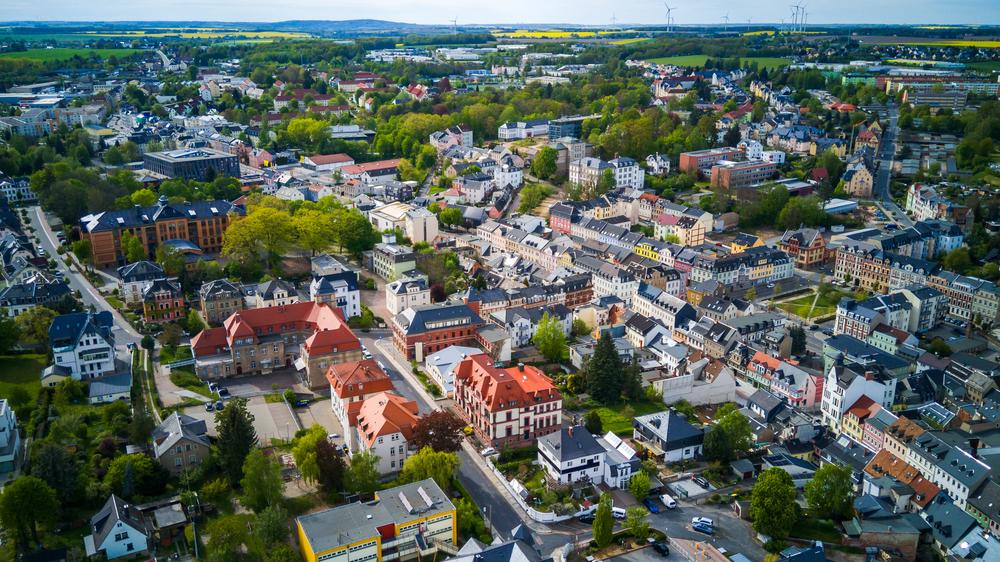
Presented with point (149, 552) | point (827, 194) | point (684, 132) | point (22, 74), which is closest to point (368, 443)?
point (149, 552)

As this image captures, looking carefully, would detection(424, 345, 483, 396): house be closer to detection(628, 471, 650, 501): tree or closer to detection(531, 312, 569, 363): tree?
detection(531, 312, 569, 363): tree

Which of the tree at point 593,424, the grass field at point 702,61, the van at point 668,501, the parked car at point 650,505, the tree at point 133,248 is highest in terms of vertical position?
the grass field at point 702,61

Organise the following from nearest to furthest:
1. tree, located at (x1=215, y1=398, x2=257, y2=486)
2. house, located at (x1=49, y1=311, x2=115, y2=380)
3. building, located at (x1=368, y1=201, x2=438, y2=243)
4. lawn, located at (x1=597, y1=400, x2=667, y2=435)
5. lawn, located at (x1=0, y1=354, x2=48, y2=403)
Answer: tree, located at (x1=215, y1=398, x2=257, y2=486), lawn, located at (x1=597, y1=400, x2=667, y2=435), lawn, located at (x1=0, y1=354, x2=48, y2=403), house, located at (x1=49, y1=311, x2=115, y2=380), building, located at (x1=368, y1=201, x2=438, y2=243)

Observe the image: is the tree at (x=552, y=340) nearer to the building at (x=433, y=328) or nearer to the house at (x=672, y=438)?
the building at (x=433, y=328)

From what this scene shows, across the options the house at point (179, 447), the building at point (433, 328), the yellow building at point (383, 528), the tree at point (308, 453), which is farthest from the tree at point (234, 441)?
the building at point (433, 328)

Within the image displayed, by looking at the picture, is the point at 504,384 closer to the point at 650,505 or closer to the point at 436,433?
the point at 436,433

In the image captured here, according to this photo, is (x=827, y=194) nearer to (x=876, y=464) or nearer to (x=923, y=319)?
(x=923, y=319)

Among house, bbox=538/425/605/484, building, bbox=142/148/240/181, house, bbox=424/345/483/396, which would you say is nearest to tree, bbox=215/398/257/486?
house, bbox=424/345/483/396
